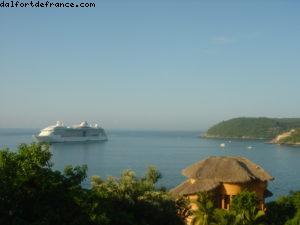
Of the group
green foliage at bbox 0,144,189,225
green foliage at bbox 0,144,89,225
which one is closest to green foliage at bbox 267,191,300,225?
green foliage at bbox 0,144,189,225

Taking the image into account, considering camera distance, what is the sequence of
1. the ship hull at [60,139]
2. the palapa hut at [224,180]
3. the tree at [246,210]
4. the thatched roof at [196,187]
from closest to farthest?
the tree at [246,210] → the thatched roof at [196,187] → the palapa hut at [224,180] → the ship hull at [60,139]

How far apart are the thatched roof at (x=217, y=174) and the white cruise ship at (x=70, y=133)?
3615 inches

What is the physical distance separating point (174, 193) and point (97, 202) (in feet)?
43.1

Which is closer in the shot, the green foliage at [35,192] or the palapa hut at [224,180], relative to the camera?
the green foliage at [35,192]

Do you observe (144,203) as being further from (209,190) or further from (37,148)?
(209,190)

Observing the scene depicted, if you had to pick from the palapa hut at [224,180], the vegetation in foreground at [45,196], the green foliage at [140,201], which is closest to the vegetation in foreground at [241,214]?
the palapa hut at [224,180]

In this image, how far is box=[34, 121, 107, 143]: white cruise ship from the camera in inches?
4761

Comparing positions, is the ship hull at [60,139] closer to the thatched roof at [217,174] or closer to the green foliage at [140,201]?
the thatched roof at [217,174]

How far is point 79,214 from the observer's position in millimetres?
12391

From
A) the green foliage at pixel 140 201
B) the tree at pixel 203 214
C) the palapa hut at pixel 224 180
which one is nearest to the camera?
the green foliage at pixel 140 201

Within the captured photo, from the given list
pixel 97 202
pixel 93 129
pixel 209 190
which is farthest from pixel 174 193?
pixel 93 129

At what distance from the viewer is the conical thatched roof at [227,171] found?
83.8 ft

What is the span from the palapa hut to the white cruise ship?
302 feet

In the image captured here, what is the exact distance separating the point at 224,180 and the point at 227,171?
2.22 ft
